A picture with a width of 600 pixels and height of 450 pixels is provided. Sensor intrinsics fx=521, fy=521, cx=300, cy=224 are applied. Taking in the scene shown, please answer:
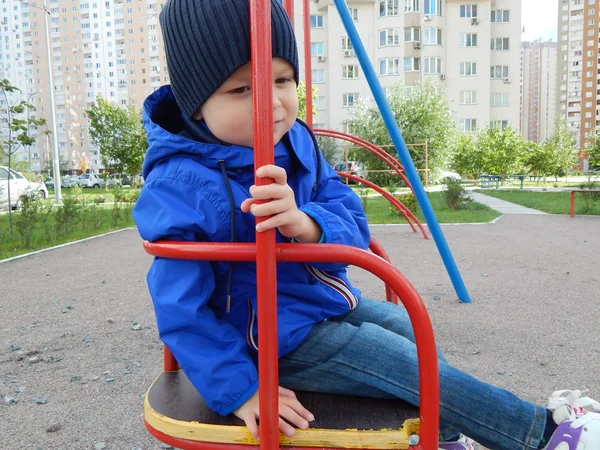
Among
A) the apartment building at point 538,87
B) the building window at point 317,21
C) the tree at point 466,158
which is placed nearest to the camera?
the tree at point 466,158

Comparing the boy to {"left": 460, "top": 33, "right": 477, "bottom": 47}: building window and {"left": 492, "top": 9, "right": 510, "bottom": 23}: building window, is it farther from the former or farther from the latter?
{"left": 492, "top": 9, "right": 510, "bottom": 23}: building window

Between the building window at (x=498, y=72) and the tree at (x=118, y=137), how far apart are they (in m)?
19.1

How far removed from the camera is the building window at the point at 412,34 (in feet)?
91.9

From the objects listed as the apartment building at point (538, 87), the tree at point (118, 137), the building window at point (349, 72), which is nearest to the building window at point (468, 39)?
the building window at point (349, 72)

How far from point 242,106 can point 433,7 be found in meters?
30.2

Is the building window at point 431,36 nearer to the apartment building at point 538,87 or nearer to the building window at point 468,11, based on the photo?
the building window at point 468,11

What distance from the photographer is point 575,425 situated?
3.41ft

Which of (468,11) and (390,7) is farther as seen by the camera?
(468,11)

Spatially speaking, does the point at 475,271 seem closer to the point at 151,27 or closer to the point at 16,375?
the point at 16,375

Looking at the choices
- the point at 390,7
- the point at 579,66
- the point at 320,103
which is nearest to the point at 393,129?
the point at 320,103

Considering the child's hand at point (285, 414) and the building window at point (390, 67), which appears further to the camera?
the building window at point (390, 67)

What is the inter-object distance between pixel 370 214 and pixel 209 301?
319 inches

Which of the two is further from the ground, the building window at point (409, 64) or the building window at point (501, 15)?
the building window at point (501, 15)

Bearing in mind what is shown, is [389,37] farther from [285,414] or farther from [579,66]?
[579,66]
